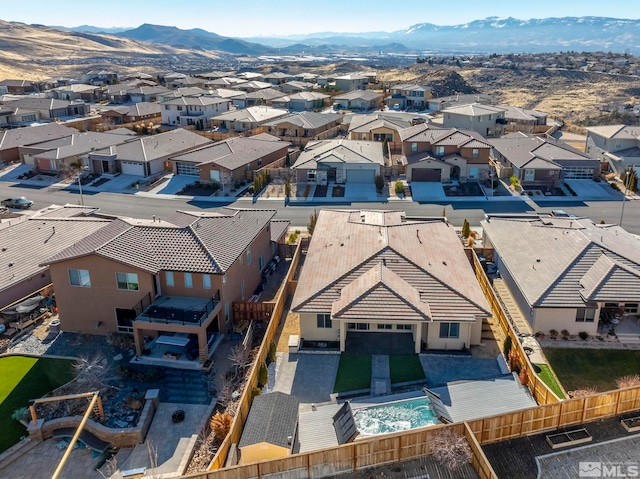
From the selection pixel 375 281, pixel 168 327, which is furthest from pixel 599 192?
pixel 168 327

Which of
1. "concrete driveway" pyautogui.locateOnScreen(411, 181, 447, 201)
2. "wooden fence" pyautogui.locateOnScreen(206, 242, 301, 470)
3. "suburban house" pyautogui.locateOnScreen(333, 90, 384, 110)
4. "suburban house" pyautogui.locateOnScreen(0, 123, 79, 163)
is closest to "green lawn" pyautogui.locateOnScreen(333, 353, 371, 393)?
"wooden fence" pyautogui.locateOnScreen(206, 242, 301, 470)

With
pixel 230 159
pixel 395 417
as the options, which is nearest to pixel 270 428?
pixel 395 417

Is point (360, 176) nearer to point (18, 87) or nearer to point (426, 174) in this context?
point (426, 174)

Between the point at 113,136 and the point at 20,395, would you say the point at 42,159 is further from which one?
the point at 20,395

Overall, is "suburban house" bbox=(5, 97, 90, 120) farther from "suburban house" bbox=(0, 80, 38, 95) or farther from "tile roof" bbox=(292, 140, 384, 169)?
"tile roof" bbox=(292, 140, 384, 169)

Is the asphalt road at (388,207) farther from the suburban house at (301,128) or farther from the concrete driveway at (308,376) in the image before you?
the suburban house at (301,128)
